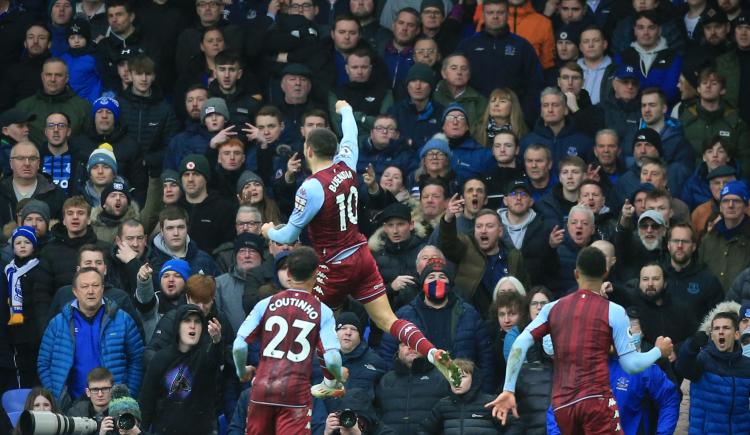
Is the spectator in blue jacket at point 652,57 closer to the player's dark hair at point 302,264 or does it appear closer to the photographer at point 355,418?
the photographer at point 355,418

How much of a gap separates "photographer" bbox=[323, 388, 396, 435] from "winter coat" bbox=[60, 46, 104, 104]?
7.39m

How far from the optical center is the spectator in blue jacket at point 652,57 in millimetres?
21391

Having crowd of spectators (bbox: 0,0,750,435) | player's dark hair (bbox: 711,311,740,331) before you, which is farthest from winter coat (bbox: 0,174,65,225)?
player's dark hair (bbox: 711,311,740,331)

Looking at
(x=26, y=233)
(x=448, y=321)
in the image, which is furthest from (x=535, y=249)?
(x=26, y=233)

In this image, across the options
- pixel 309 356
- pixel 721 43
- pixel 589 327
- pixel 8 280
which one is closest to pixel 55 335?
pixel 8 280

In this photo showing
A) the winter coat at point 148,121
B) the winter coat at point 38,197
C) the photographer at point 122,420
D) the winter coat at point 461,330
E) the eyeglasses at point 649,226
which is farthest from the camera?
the winter coat at point 148,121

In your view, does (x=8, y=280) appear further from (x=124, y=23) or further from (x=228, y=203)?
(x=124, y=23)

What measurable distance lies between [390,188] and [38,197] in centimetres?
391

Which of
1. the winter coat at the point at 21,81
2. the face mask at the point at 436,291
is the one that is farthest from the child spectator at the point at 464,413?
the winter coat at the point at 21,81

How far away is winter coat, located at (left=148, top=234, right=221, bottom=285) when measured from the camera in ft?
60.3

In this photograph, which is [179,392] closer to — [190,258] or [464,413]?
[190,258]

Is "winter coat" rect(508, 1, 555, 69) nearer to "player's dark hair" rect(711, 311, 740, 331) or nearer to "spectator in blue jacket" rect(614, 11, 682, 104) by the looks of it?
"spectator in blue jacket" rect(614, 11, 682, 104)

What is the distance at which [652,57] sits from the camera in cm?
2150

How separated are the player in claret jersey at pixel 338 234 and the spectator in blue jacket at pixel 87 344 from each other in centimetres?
328
